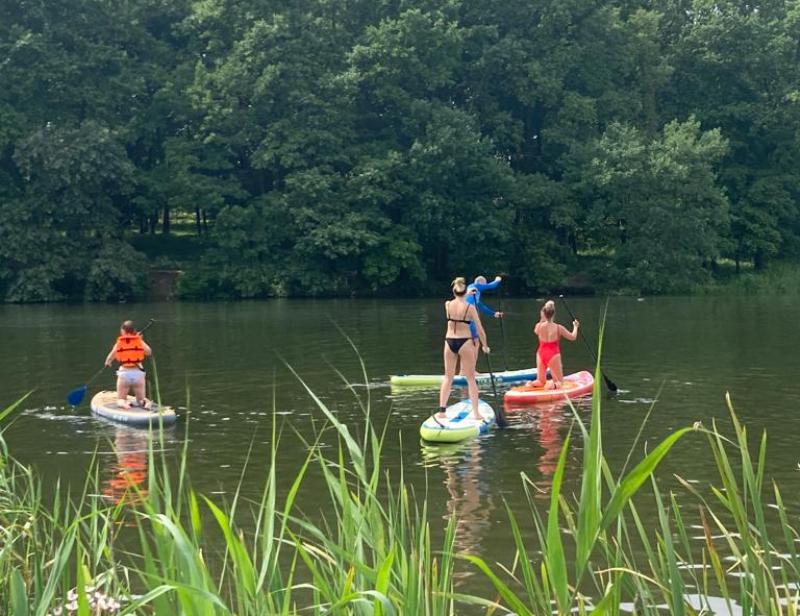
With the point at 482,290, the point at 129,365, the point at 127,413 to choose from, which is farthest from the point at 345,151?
the point at 127,413

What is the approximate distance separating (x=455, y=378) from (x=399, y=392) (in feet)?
4.58

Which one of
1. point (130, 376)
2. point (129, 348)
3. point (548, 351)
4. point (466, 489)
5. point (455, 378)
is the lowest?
point (466, 489)

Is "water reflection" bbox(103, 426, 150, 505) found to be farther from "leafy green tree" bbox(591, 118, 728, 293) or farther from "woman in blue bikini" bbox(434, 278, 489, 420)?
"leafy green tree" bbox(591, 118, 728, 293)

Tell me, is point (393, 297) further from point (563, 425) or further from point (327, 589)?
point (327, 589)

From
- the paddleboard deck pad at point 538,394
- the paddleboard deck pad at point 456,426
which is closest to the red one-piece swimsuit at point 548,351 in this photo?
the paddleboard deck pad at point 538,394

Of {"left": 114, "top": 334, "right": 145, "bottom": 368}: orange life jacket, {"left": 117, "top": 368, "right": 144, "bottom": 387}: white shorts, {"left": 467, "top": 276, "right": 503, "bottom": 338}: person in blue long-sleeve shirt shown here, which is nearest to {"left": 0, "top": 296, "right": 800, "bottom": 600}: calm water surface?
{"left": 117, "top": 368, "right": 144, "bottom": 387}: white shorts

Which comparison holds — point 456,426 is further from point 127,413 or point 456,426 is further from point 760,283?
point 760,283

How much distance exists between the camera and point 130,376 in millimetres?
15766

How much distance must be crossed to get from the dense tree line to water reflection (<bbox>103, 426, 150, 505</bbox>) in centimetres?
3379

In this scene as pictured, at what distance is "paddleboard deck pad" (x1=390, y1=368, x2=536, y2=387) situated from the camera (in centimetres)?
1864

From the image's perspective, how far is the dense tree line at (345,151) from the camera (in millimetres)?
48625

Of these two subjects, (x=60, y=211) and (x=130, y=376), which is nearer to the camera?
(x=130, y=376)

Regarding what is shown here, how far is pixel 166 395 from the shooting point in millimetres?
18438

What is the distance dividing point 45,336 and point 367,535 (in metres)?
27.0
